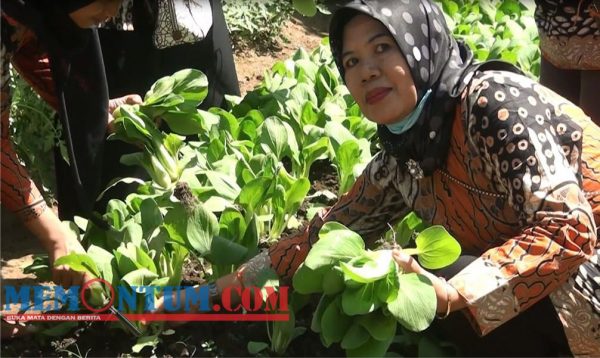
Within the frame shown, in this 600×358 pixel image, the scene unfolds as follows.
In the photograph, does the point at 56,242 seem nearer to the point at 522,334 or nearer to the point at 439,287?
the point at 439,287

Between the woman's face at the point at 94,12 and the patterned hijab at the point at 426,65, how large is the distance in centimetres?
49

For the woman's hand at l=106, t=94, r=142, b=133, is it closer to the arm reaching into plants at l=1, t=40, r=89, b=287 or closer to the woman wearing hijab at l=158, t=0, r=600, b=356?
the arm reaching into plants at l=1, t=40, r=89, b=287

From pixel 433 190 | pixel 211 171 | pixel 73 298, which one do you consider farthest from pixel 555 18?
pixel 73 298

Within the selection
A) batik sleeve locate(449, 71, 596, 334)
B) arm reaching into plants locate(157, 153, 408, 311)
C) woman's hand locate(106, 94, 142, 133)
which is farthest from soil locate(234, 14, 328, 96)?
batik sleeve locate(449, 71, 596, 334)

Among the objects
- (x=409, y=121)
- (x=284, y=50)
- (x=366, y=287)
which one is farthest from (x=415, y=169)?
(x=284, y=50)

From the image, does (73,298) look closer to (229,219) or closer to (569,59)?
(229,219)

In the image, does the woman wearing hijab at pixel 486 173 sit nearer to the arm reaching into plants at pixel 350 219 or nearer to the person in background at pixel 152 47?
the arm reaching into plants at pixel 350 219

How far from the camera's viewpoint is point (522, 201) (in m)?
2.00

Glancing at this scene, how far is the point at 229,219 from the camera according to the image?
257 centimetres

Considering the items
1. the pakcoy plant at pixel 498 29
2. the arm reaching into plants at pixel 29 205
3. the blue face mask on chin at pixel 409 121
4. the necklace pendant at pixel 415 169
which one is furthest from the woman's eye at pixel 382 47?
the pakcoy plant at pixel 498 29

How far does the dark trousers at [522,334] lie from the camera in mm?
2154

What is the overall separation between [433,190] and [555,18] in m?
0.92

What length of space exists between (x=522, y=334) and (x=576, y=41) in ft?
3.56

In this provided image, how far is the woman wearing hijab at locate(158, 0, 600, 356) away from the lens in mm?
1982
